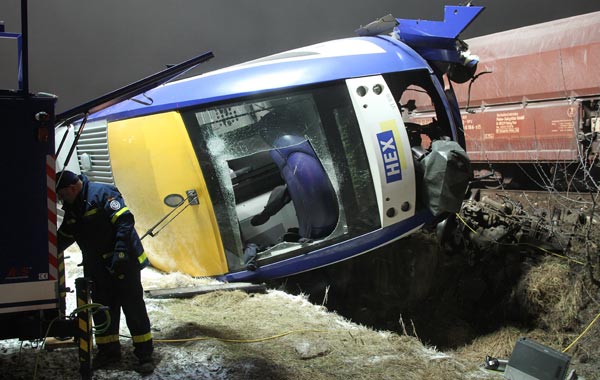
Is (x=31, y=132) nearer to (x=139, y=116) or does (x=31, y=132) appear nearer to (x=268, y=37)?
(x=139, y=116)

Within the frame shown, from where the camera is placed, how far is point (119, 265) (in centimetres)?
298

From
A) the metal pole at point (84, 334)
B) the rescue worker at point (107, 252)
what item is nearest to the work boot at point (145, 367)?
the rescue worker at point (107, 252)

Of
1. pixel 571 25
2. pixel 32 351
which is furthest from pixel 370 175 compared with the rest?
pixel 571 25

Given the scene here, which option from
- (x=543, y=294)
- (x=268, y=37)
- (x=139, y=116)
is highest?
(x=268, y=37)

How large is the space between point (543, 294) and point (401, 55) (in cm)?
262

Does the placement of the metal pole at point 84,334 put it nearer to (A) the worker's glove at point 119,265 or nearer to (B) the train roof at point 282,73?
(A) the worker's glove at point 119,265

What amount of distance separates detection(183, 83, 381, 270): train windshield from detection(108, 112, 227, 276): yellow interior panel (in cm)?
10

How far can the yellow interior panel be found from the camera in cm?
431

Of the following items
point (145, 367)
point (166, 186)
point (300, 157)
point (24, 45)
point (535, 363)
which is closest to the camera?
point (24, 45)

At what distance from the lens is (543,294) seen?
5.18m

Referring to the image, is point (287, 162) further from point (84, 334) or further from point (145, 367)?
point (84, 334)

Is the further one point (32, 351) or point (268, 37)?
point (268, 37)

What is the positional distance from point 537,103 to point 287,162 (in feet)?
16.3

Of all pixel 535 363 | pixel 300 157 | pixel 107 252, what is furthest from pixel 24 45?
pixel 535 363
